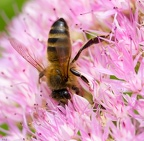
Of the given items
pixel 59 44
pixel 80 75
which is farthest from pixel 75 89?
pixel 59 44

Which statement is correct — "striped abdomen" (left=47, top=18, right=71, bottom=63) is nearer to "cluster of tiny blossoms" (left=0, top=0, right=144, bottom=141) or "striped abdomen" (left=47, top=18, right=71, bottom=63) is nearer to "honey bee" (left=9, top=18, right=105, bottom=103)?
"honey bee" (left=9, top=18, right=105, bottom=103)

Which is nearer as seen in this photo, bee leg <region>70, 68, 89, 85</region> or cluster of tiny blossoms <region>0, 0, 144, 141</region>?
cluster of tiny blossoms <region>0, 0, 144, 141</region>

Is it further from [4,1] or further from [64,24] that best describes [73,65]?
[4,1]

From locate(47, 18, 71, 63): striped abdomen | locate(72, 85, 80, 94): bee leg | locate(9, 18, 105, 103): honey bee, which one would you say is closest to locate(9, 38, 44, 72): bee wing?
locate(9, 18, 105, 103): honey bee

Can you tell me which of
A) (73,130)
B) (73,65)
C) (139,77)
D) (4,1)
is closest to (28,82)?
(73,65)

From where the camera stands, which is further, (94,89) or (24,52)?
(24,52)

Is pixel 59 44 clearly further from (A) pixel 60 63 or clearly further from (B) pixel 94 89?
(B) pixel 94 89

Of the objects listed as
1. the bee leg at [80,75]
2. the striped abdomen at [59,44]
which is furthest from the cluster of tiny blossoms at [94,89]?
the striped abdomen at [59,44]
